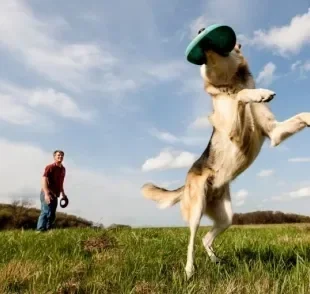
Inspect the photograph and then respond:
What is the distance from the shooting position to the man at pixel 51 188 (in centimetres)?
1231

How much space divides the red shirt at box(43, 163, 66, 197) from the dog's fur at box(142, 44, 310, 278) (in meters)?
7.22

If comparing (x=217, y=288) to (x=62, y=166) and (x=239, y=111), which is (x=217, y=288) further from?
(x=62, y=166)

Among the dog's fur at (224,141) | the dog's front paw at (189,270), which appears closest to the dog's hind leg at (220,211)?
the dog's fur at (224,141)

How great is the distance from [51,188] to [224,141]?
25.9 ft

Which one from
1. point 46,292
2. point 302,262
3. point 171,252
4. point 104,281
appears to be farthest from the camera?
point 171,252

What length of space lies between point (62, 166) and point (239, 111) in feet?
27.5

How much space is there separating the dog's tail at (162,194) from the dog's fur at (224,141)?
0.80 feet

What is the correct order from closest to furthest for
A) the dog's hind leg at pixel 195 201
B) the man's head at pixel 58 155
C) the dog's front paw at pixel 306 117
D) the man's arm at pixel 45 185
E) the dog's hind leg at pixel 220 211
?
the dog's front paw at pixel 306 117
the dog's hind leg at pixel 195 201
the dog's hind leg at pixel 220 211
the man's arm at pixel 45 185
the man's head at pixel 58 155

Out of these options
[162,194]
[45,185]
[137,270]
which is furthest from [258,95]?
[45,185]

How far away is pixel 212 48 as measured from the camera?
17.7 feet

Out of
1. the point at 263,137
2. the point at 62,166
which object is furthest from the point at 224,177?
the point at 62,166

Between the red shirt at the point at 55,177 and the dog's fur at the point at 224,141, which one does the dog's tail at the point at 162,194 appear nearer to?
the dog's fur at the point at 224,141

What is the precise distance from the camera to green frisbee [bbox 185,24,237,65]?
16.5ft

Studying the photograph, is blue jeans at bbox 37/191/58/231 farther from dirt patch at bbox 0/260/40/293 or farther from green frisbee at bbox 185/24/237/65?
green frisbee at bbox 185/24/237/65
